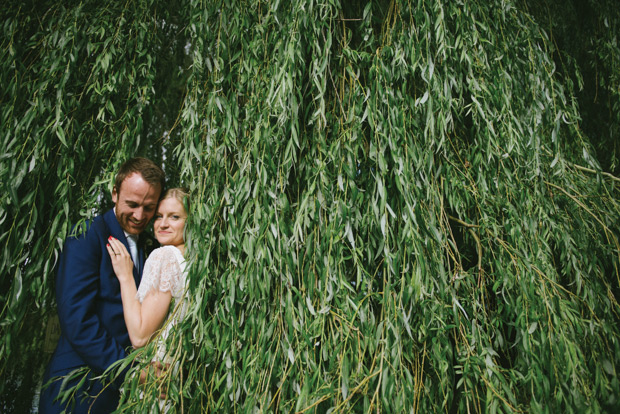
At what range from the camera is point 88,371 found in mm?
1511

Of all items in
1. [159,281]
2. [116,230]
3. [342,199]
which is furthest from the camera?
[116,230]

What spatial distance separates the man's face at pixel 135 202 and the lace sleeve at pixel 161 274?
0.16 metres

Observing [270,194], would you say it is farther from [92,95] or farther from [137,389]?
[92,95]

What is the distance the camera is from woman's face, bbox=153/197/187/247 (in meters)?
1.70

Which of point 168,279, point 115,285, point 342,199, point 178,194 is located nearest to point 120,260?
point 115,285

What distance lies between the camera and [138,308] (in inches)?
60.4

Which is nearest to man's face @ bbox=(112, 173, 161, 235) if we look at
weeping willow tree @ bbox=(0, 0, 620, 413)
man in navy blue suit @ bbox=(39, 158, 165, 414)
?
man in navy blue suit @ bbox=(39, 158, 165, 414)

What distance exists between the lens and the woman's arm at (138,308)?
1.50 metres

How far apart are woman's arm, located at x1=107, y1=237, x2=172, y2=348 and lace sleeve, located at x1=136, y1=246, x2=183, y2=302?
0.02 metres

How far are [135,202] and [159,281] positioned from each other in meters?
0.30

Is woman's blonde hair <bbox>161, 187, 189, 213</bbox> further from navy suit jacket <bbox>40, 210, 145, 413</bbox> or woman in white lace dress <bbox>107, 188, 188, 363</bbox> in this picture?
navy suit jacket <bbox>40, 210, 145, 413</bbox>

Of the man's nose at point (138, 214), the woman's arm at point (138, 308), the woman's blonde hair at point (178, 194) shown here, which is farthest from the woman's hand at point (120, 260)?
the woman's blonde hair at point (178, 194)

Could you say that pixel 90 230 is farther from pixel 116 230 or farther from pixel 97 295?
pixel 97 295

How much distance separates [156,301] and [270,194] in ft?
1.76
